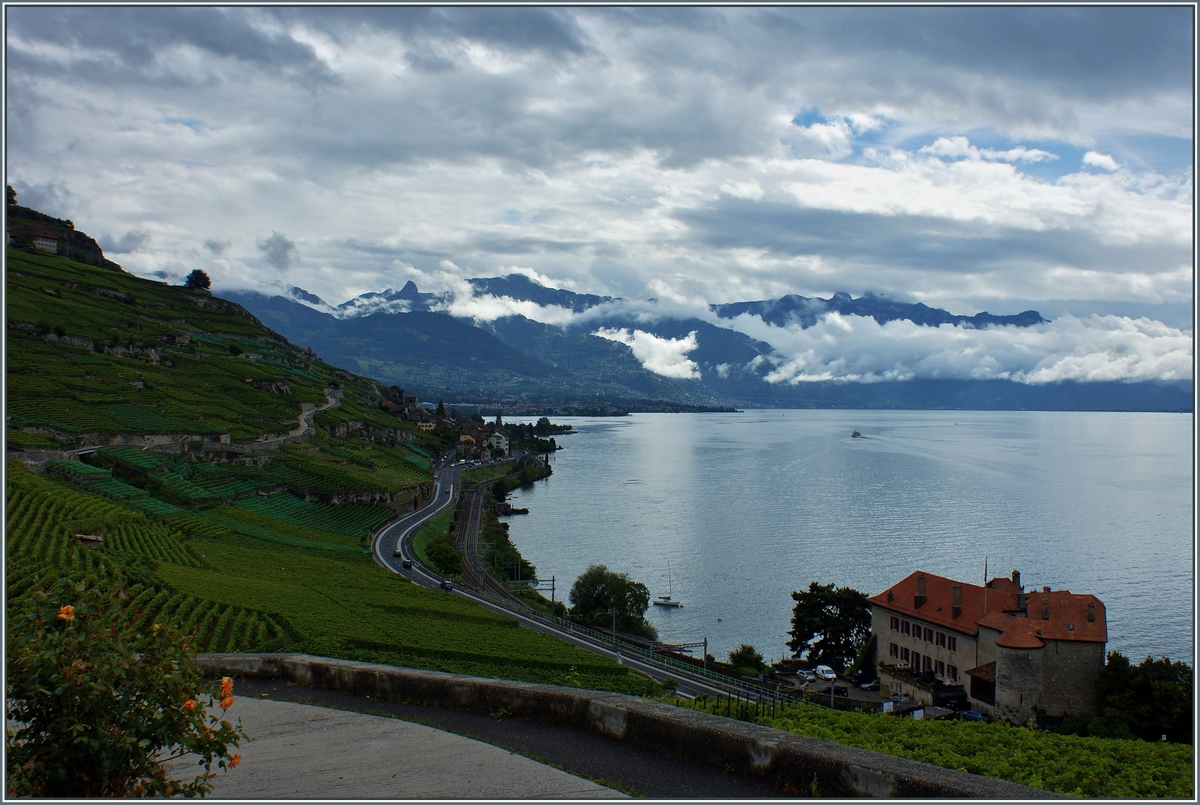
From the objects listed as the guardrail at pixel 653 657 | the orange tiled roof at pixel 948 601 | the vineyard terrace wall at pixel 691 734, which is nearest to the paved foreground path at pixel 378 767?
the vineyard terrace wall at pixel 691 734

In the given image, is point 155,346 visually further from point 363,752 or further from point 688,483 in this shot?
point 363,752

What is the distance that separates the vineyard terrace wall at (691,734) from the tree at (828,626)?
108ft

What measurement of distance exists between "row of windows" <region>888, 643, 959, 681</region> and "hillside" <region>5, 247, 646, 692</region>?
1883 centimetres

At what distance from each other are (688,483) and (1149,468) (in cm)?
8323

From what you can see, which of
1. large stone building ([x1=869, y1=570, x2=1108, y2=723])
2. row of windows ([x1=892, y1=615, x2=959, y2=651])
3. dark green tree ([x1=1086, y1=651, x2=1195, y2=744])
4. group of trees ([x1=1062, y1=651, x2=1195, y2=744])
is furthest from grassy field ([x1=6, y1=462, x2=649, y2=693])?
row of windows ([x1=892, y1=615, x2=959, y2=651])

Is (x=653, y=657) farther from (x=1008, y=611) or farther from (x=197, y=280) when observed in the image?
(x=197, y=280)

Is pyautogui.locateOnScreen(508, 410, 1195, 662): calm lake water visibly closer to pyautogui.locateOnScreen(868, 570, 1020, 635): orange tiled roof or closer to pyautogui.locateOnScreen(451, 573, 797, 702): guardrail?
pyautogui.locateOnScreen(868, 570, 1020, 635): orange tiled roof

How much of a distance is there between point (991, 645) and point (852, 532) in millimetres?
40194

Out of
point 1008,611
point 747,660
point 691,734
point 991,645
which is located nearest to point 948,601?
point 1008,611

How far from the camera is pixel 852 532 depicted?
7206cm

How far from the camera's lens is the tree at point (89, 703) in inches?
217

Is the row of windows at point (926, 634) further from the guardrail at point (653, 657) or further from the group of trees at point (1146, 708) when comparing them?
the guardrail at point (653, 657)

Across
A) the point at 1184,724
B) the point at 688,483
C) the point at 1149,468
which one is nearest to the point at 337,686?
the point at 1184,724

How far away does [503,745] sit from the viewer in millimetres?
8820
